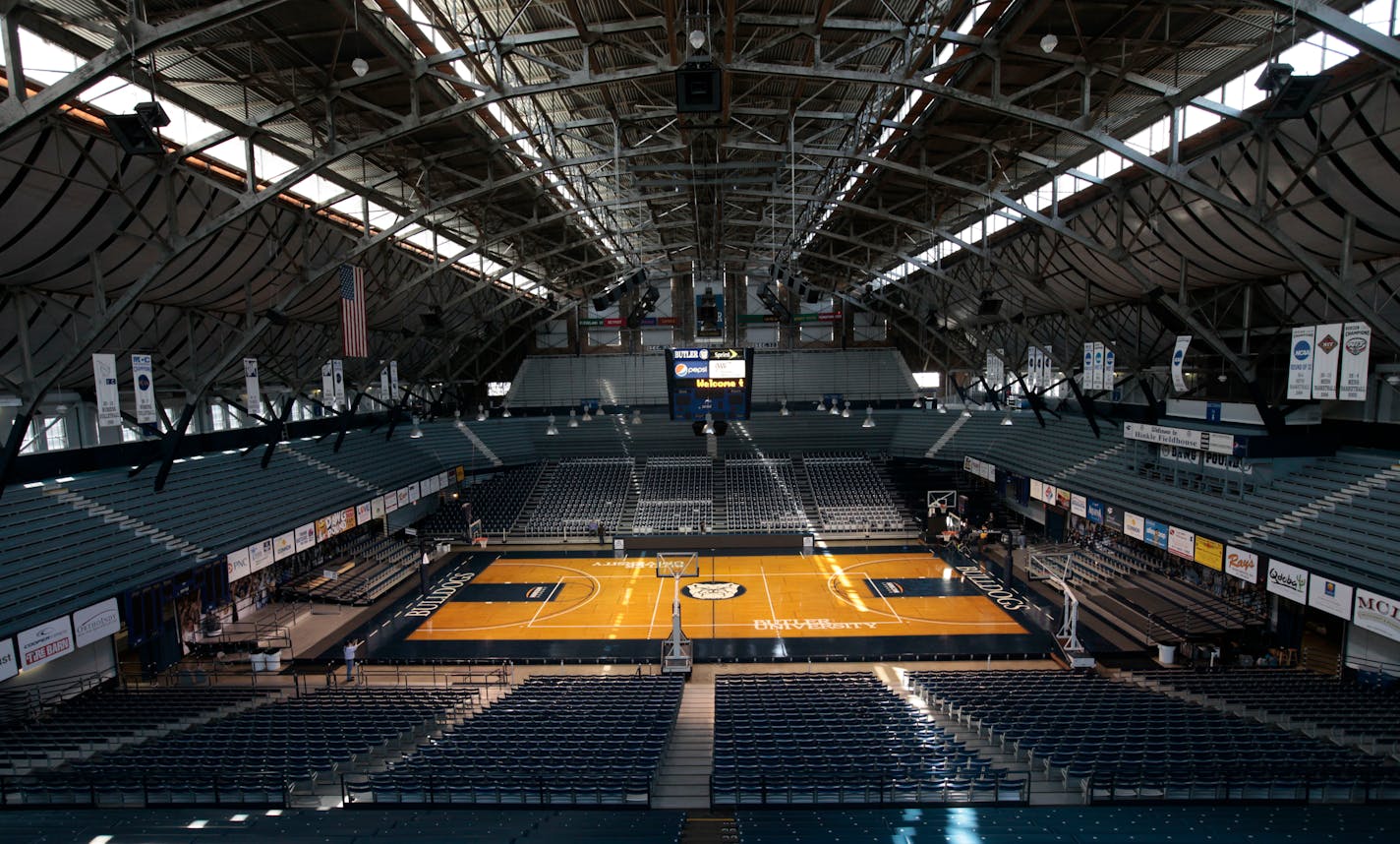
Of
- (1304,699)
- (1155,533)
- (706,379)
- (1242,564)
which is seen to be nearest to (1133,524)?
(1155,533)

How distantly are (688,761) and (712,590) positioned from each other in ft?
45.4

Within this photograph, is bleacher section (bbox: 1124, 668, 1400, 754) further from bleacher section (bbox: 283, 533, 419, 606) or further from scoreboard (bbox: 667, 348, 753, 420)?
bleacher section (bbox: 283, 533, 419, 606)

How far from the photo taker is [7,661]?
12977 mm

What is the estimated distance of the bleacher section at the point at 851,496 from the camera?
33.7m

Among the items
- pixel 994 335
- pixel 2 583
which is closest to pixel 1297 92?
pixel 2 583

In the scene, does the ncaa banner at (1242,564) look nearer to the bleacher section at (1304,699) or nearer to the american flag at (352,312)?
the bleacher section at (1304,699)

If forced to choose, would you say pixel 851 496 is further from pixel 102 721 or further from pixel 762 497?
pixel 102 721

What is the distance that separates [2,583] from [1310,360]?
30132mm

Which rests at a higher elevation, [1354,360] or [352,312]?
[352,312]

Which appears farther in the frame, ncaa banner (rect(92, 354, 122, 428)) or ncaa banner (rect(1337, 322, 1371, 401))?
ncaa banner (rect(92, 354, 122, 428))

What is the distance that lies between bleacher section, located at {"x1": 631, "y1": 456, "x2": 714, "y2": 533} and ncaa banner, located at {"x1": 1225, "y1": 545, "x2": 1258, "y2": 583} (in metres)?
21.1

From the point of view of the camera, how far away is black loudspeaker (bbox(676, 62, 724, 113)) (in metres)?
10.4

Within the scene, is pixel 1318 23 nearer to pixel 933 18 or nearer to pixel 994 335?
pixel 933 18

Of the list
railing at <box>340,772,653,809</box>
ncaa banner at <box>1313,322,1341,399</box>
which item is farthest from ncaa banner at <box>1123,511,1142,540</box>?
railing at <box>340,772,653,809</box>
